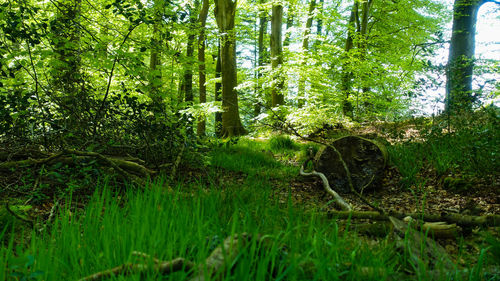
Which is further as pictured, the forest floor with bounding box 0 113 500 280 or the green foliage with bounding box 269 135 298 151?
the green foliage with bounding box 269 135 298 151

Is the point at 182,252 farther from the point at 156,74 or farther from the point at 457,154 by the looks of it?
the point at 457,154

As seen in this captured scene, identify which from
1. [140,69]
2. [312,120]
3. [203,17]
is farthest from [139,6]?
[203,17]

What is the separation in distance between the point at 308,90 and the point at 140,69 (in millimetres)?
7058

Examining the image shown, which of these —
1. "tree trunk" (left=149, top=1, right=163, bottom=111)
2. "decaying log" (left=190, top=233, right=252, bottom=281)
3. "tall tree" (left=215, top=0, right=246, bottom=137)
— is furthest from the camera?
"tall tree" (left=215, top=0, right=246, bottom=137)

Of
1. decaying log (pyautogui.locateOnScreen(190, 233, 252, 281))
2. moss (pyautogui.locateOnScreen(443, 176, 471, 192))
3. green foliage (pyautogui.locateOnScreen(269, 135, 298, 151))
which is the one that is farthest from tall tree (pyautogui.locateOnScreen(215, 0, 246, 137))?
decaying log (pyautogui.locateOnScreen(190, 233, 252, 281))

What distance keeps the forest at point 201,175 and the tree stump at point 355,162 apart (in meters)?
0.02

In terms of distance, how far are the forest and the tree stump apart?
2 centimetres

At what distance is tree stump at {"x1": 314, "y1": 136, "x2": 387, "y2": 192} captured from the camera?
15.9ft

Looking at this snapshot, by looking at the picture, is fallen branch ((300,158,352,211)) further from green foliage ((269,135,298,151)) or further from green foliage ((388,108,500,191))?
green foliage ((269,135,298,151))

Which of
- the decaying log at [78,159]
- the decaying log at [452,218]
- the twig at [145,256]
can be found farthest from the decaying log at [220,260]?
the decaying log at [78,159]

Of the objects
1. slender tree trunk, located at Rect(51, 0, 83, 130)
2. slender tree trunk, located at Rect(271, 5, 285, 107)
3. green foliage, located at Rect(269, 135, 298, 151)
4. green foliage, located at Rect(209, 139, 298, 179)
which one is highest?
slender tree trunk, located at Rect(271, 5, 285, 107)

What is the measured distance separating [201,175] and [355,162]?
255cm

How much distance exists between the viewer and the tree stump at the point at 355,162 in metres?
4.85

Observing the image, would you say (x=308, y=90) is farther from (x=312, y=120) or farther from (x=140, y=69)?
(x=140, y=69)
